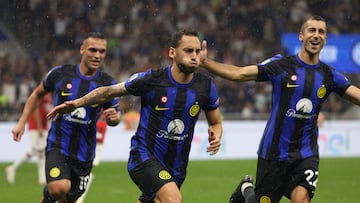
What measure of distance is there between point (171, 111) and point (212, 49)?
60.0 ft

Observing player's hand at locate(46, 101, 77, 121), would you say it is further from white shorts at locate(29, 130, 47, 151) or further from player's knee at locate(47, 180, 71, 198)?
white shorts at locate(29, 130, 47, 151)

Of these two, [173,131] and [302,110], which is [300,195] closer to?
[302,110]

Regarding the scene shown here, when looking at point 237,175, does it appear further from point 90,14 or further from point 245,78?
point 90,14

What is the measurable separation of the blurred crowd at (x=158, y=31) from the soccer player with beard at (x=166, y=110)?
14.5 m

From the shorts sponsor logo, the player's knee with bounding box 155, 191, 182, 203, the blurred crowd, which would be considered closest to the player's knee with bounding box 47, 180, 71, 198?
the player's knee with bounding box 155, 191, 182, 203

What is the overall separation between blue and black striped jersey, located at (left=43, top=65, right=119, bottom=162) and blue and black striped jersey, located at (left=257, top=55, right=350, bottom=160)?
1873mm

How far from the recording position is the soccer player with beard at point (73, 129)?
27.8 ft

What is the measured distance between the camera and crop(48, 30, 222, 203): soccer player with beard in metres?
7.38

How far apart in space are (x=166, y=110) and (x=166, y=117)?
2.6 inches

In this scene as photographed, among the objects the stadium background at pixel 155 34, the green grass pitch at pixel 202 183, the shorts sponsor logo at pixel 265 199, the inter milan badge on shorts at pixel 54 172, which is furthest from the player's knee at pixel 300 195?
the stadium background at pixel 155 34

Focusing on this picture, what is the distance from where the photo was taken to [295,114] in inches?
307

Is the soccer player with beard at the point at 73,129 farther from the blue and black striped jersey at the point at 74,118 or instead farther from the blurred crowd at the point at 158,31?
the blurred crowd at the point at 158,31

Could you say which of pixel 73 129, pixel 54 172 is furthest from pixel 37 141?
pixel 54 172

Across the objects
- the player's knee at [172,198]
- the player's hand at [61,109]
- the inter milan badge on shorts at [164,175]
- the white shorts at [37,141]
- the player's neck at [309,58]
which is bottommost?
the white shorts at [37,141]
